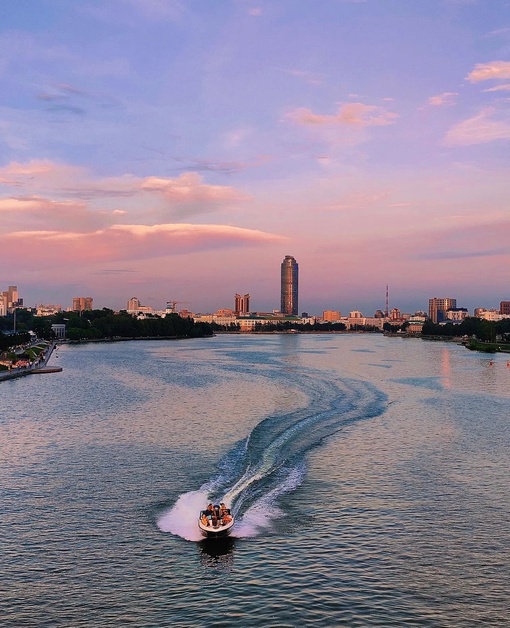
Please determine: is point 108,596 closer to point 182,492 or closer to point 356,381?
point 182,492

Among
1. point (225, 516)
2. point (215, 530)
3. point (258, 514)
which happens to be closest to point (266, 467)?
point (258, 514)

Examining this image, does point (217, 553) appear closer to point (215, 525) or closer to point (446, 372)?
point (215, 525)

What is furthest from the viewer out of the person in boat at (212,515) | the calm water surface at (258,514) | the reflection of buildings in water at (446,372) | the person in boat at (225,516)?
the reflection of buildings in water at (446,372)

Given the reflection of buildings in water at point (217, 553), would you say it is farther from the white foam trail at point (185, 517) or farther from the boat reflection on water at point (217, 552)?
the white foam trail at point (185, 517)

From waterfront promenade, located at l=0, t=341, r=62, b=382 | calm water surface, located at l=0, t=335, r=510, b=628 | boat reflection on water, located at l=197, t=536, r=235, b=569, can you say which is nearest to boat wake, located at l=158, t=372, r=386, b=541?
calm water surface, located at l=0, t=335, r=510, b=628

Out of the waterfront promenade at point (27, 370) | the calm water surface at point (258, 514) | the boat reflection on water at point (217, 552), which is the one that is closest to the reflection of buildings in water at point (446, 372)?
the calm water surface at point (258, 514)

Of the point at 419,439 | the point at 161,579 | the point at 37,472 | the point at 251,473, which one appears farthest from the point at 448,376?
the point at 161,579
